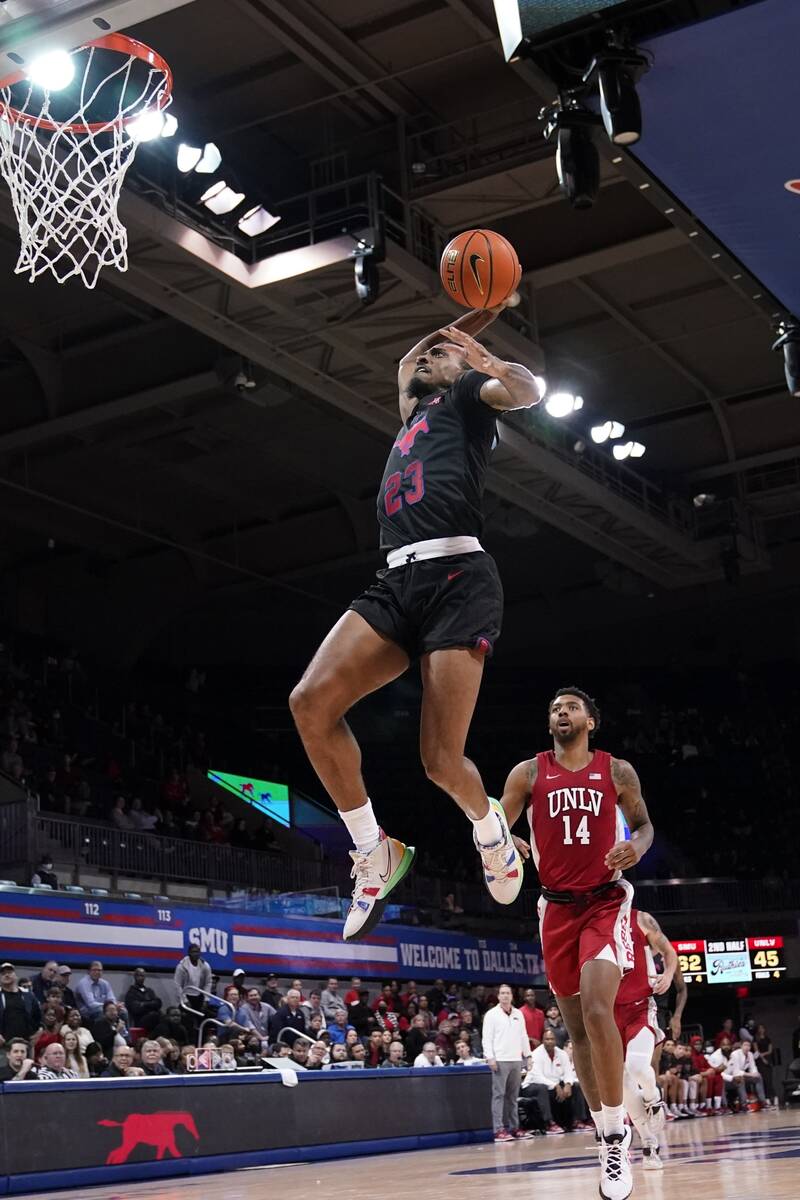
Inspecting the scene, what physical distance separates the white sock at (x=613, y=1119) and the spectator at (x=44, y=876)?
41.4ft

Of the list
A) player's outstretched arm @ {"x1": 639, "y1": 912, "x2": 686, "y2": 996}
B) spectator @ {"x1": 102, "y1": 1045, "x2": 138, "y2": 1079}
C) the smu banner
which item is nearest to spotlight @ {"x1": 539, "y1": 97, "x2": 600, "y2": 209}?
player's outstretched arm @ {"x1": 639, "y1": 912, "x2": 686, "y2": 996}

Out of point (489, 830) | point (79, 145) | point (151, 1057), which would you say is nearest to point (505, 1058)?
point (151, 1057)

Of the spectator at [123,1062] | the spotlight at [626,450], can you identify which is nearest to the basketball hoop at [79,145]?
the spectator at [123,1062]

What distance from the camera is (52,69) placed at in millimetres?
7367

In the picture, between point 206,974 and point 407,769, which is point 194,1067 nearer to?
point 206,974

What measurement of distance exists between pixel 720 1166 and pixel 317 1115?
603cm

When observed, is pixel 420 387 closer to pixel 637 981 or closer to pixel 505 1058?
pixel 637 981

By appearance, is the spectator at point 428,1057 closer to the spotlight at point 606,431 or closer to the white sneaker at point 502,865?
the spotlight at point 606,431

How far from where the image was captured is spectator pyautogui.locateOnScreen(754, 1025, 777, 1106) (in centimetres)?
2725

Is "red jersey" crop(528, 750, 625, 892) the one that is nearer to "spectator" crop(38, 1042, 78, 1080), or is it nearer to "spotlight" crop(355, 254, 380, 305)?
"spectator" crop(38, 1042, 78, 1080)

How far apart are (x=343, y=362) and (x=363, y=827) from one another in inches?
582

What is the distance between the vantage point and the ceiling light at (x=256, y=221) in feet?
55.2

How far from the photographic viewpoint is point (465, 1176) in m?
9.32

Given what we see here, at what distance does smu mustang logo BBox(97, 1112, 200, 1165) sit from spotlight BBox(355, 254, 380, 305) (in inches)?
357
